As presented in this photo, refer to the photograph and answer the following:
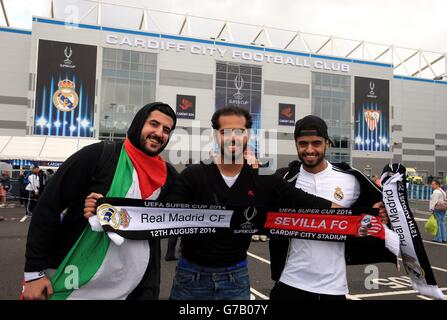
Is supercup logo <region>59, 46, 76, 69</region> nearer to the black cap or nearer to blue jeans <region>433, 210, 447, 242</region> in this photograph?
blue jeans <region>433, 210, 447, 242</region>

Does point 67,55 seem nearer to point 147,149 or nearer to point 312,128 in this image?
point 147,149

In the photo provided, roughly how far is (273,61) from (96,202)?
1661 inches

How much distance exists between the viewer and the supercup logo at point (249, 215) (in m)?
2.44

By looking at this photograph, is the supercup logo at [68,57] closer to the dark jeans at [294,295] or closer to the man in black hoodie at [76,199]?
the man in black hoodie at [76,199]

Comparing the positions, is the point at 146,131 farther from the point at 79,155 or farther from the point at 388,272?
the point at 388,272

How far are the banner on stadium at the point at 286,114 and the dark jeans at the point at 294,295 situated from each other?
39.7 meters

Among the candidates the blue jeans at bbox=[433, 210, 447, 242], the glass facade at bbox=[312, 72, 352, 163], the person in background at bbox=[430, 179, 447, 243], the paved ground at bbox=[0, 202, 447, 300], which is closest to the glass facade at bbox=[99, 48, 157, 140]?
the glass facade at bbox=[312, 72, 352, 163]

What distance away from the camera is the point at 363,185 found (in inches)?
108

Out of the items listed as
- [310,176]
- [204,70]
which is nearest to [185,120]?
[204,70]

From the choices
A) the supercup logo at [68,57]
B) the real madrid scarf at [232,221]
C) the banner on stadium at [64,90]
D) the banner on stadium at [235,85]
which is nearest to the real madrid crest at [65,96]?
the banner on stadium at [64,90]

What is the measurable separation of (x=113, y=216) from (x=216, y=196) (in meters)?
0.74

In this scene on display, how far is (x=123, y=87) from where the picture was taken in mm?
36312

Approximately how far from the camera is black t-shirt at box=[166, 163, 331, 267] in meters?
2.27

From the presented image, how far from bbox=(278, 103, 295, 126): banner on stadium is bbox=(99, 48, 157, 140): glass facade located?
1647 cm
